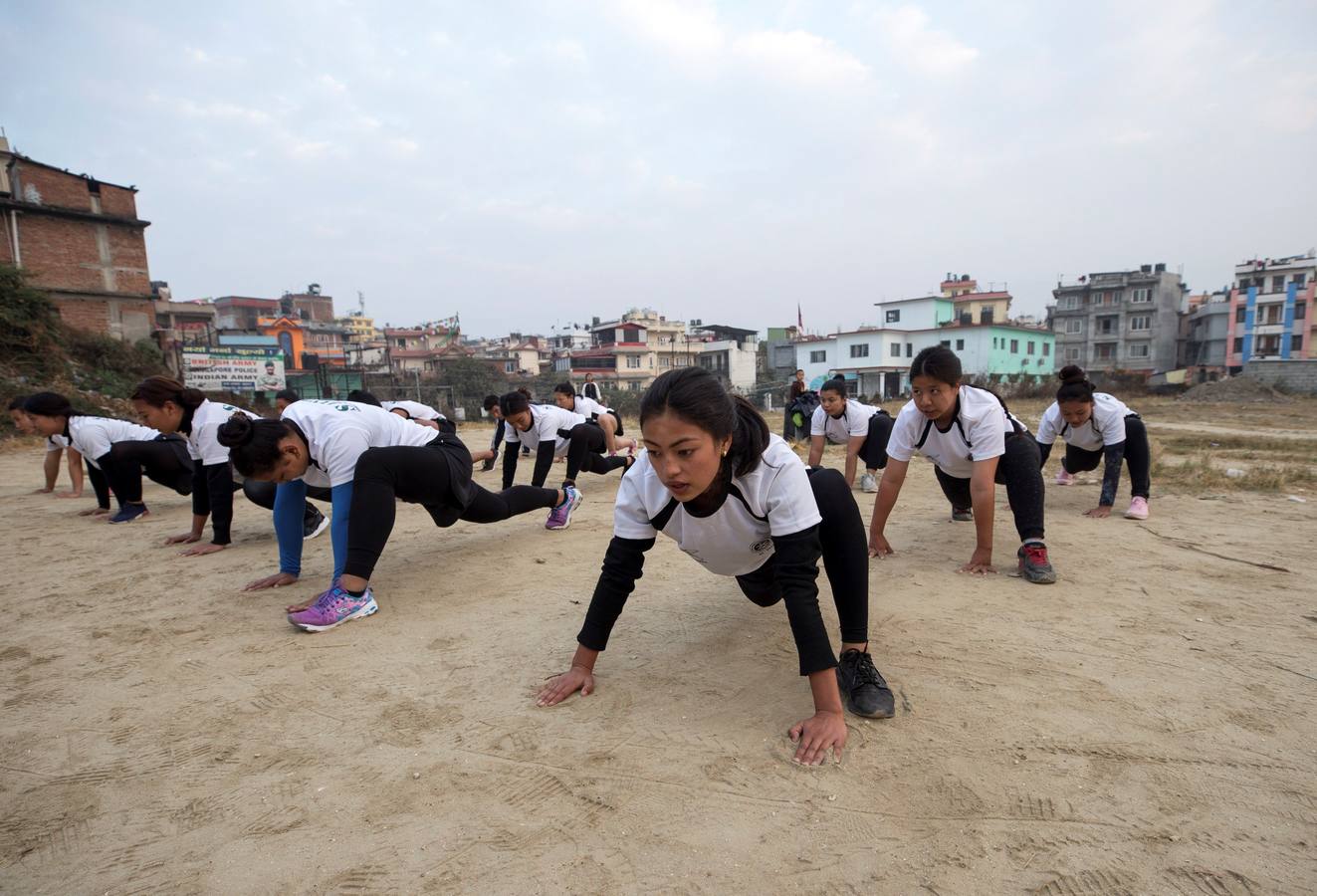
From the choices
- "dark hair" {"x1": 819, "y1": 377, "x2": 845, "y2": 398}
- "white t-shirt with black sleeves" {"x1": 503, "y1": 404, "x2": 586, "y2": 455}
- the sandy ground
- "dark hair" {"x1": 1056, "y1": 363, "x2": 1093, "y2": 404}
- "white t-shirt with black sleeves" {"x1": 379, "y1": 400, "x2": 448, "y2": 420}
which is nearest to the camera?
the sandy ground

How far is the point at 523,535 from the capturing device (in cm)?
508

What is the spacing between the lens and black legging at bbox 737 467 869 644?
229 cm

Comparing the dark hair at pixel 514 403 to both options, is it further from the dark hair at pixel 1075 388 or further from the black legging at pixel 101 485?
the dark hair at pixel 1075 388

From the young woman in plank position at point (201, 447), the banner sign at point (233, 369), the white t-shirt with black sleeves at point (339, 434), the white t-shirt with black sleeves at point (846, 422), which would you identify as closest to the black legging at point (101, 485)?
the young woman in plank position at point (201, 447)

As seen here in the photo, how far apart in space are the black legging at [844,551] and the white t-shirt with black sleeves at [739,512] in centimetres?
13

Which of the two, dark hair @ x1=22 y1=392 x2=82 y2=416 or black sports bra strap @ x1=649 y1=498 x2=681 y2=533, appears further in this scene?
dark hair @ x1=22 y1=392 x2=82 y2=416

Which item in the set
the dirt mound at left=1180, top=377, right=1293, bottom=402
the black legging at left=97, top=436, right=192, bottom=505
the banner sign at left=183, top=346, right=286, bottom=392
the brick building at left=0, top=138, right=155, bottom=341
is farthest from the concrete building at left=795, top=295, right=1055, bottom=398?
the black legging at left=97, top=436, right=192, bottom=505

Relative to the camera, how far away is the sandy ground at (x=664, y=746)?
1.58m

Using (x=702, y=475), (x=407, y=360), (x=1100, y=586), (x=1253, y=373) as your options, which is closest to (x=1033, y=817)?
(x=702, y=475)

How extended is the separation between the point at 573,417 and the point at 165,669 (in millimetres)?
4156

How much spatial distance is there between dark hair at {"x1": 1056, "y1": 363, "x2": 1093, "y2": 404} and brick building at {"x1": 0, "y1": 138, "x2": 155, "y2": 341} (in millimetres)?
31855

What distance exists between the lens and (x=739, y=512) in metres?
2.18

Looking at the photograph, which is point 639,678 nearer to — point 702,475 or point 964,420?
point 702,475

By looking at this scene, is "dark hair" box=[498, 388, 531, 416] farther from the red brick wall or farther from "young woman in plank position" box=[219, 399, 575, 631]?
the red brick wall
